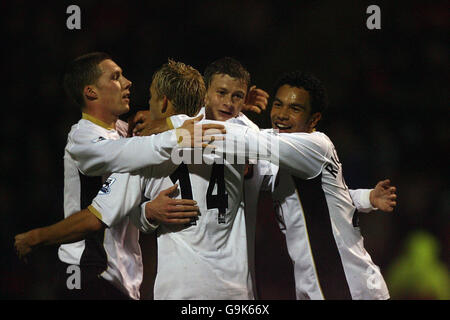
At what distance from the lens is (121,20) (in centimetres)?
425

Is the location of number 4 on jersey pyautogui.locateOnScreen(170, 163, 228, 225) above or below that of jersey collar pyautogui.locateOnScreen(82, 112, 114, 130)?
below

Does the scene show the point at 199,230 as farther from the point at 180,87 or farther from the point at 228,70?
the point at 228,70

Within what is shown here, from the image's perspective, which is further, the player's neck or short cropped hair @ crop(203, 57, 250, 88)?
short cropped hair @ crop(203, 57, 250, 88)

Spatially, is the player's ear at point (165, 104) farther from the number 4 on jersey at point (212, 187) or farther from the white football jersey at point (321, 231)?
the white football jersey at point (321, 231)

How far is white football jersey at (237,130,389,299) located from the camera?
101 inches

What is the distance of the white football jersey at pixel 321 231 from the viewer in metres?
2.56

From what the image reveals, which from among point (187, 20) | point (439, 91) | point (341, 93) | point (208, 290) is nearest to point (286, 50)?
point (341, 93)

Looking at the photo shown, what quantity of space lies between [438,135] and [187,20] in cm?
243

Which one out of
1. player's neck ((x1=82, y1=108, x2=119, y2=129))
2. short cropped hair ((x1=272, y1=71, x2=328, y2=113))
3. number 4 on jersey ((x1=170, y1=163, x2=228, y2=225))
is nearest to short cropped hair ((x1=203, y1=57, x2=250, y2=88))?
short cropped hair ((x1=272, y1=71, x2=328, y2=113))

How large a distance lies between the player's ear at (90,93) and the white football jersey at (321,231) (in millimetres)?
1011

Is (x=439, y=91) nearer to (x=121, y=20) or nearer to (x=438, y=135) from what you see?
(x=438, y=135)

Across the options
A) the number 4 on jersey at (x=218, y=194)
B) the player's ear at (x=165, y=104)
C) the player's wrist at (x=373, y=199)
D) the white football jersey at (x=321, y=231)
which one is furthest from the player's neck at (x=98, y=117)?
the player's wrist at (x=373, y=199)

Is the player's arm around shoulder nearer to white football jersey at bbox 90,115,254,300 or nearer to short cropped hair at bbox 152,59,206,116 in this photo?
white football jersey at bbox 90,115,254,300

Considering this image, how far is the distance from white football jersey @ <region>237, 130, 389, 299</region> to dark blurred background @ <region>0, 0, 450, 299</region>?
4.56 ft
